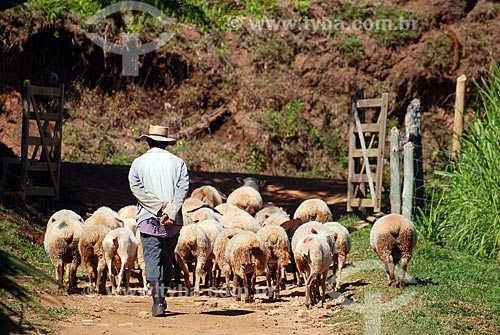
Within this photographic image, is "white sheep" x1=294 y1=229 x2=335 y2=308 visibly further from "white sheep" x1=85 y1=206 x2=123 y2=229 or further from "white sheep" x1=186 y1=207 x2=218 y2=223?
"white sheep" x1=85 y1=206 x2=123 y2=229

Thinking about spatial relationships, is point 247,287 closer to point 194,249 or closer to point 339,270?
point 194,249

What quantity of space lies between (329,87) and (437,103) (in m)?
3.26

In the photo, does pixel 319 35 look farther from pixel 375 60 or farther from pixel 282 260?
pixel 282 260

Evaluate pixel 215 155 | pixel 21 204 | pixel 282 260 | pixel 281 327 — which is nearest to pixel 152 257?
pixel 281 327

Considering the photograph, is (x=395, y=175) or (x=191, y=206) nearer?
(x=191, y=206)

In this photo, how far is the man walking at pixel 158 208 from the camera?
778 cm

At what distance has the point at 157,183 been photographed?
7.96 m

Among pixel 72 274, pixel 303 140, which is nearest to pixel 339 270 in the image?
pixel 72 274

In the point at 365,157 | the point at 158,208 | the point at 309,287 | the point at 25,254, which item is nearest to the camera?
the point at 158,208

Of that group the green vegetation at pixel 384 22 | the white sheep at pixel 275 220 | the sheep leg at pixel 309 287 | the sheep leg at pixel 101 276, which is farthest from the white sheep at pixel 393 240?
the green vegetation at pixel 384 22

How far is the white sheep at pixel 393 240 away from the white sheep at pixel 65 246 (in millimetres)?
A: 3287

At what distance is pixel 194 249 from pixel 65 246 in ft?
4.69

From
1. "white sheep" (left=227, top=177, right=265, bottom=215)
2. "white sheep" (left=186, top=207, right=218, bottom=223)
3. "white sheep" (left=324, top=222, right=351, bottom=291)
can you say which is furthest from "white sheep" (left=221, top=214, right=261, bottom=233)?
"white sheep" (left=227, top=177, right=265, bottom=215)

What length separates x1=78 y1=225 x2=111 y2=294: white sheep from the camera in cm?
867
